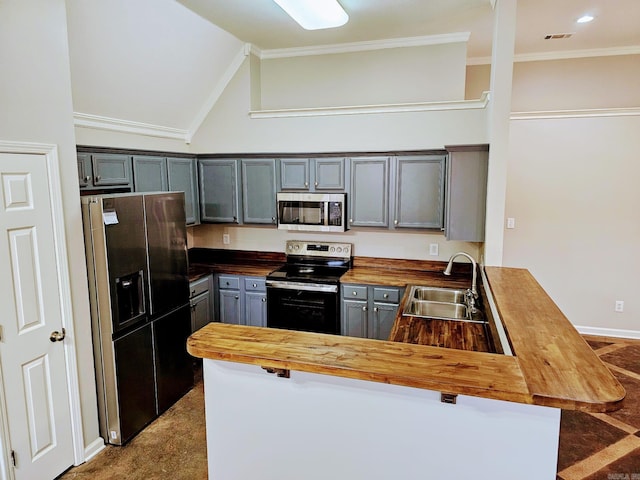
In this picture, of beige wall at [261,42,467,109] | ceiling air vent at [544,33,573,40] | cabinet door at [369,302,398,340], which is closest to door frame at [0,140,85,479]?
cabinet door at [369,302,398,340]

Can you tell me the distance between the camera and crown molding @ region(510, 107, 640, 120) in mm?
4527

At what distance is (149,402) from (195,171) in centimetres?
243

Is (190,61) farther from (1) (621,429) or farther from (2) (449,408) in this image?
(1) (621,429)

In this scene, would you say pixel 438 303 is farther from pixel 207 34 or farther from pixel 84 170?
pixel 207 34

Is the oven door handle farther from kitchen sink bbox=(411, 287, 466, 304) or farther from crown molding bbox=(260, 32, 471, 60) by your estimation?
crown molding bbox=(260, 32, 471, 60)

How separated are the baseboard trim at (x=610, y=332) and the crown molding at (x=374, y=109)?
Answer: 299 cm

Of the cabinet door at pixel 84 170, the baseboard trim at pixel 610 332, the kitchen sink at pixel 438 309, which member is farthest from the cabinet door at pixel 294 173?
the baseboard trim at pixel 610 332

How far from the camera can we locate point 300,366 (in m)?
1.67

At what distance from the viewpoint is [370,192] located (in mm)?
4254

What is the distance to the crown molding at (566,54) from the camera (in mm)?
4629

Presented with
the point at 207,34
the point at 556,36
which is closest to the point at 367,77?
the point at 207,34

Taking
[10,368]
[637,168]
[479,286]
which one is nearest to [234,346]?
[10,368]

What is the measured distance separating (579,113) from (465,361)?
4.17m

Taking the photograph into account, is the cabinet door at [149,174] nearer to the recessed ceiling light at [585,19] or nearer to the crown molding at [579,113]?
the crown molding at [579,113]
